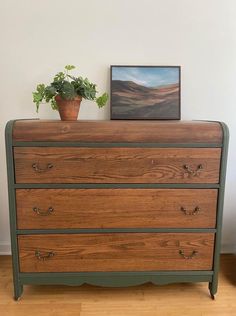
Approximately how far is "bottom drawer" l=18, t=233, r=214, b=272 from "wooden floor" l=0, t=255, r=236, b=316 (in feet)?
0.70

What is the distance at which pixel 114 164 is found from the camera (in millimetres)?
1320

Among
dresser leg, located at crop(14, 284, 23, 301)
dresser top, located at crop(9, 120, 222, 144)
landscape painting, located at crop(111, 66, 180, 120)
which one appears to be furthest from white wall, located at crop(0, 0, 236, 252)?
dresser leg, located at crop(14, 284, 23, 301)

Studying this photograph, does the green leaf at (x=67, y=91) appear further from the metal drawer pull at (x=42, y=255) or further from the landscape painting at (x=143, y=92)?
the metal drawer pull at (x=42, y=255)

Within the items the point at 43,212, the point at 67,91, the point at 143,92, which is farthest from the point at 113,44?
the point at 43,212

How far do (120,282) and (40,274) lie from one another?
1.43 ft

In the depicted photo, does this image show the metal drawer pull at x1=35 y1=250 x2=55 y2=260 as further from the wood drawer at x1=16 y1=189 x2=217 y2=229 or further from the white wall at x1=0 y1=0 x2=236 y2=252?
the white wall at x1=0 y1=0 x2=236 y2=252

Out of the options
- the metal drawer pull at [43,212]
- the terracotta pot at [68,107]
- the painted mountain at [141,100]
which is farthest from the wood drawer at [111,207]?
the painted mountain at [141,100]

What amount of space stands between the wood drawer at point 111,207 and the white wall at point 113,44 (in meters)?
0.67

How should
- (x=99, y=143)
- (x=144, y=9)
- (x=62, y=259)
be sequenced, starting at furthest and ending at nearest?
(x=144, y=9), (x=62, y=259), (x=99, y=143)

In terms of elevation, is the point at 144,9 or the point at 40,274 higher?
the point at 144,9

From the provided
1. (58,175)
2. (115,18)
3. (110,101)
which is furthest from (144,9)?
(58,175)

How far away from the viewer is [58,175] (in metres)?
1.32

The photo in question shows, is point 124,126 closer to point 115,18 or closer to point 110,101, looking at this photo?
point 110,101

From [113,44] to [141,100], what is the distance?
417mm
